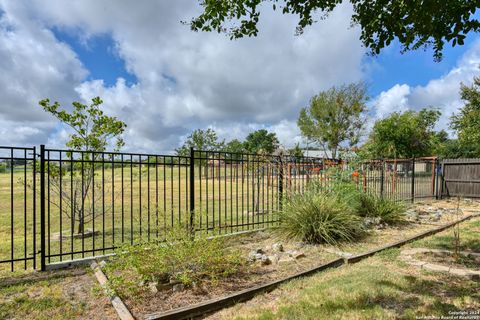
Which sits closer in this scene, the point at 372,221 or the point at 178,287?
the point at 178,287

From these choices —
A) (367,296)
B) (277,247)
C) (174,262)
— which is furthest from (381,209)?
(174,262)

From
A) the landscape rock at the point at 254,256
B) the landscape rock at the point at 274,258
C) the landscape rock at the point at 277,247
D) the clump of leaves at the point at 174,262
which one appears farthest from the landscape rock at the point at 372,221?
the clump of leaves at the point at 174,262

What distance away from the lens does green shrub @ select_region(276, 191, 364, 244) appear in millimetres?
5391

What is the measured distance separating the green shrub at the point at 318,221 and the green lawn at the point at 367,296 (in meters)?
A: 1.16

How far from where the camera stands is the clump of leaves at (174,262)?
11.3 ft

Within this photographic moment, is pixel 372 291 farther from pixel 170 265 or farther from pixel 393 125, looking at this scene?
pixel 393 125

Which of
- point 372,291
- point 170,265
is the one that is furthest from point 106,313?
point 372,291

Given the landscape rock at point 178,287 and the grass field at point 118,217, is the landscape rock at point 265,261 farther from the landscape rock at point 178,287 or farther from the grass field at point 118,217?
the landscape rock at point 178,287

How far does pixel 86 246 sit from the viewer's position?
5.44 metres

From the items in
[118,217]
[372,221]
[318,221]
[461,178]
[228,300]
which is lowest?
[118,217]

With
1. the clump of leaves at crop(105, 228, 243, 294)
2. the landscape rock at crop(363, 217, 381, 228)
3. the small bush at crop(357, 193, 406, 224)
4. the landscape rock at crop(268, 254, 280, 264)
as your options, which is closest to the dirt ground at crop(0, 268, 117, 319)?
the clump of leaves at crop(105, 228, 243, 294)

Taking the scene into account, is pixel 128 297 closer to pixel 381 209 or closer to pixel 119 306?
pixel 119 306

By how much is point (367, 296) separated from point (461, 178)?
12479mm

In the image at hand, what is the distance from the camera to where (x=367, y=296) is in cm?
316
